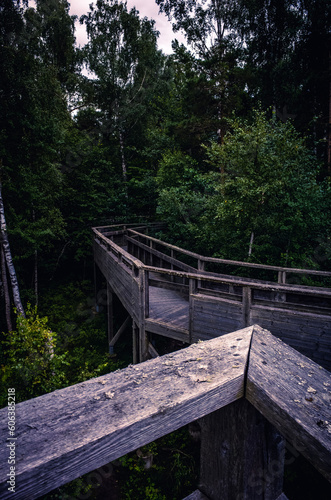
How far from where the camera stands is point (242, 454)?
822 millimetres

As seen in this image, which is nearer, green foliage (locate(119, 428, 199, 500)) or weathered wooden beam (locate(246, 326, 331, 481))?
weathered wooden beam (locate(246, 326, 331, 481))

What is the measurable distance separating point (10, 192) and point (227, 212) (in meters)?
8.35

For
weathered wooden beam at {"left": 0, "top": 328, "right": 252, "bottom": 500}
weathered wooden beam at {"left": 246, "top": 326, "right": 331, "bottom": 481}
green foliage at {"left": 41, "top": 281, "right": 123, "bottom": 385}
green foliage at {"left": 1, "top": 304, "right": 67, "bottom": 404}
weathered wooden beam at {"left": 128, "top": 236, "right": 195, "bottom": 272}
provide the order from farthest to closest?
green foliage at {"left": 41, "top": 281, "right": 123, "bottom": 385} → weathered wooden beam at {"left": 128, "top": 236, "right": 195, "bottom": 272} → green foliage at {"left": 1, "top": 304, "right": 67, "bottom": 404} → weathered wooden beam at {"left": 246, "top": 326, "right": 331, "bottom": 481} → weathered wooden beam at {"left": 0, "top": 328, "right": 252, "bottom": 500}

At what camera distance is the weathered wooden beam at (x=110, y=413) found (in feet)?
1.80

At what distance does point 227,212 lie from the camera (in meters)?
8.34

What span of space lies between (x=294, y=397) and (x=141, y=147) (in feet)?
67.6

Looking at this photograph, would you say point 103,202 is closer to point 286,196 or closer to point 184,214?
point 184,214

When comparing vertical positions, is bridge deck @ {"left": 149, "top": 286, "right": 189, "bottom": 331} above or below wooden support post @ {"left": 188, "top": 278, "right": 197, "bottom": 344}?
below

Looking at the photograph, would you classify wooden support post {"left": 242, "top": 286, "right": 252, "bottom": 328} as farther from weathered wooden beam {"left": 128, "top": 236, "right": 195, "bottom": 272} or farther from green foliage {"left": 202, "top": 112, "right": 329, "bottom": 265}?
green foliage {"left": 202, "top": 112, "right": 329, "bottom": 265}

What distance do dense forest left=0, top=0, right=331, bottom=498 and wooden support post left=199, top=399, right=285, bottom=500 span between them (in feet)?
12.9

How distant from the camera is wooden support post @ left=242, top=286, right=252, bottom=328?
4.03 metres

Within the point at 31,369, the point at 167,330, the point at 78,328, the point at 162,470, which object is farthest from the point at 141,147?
the point at 162,470

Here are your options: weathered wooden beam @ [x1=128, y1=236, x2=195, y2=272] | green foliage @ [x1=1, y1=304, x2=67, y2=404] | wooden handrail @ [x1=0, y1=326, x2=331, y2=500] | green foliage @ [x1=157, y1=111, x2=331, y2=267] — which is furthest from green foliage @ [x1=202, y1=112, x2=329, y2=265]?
wooden handrail @ [x1=0, y1=326, x2=331, y2=500]

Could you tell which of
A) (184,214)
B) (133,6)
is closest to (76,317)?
(184,214)
